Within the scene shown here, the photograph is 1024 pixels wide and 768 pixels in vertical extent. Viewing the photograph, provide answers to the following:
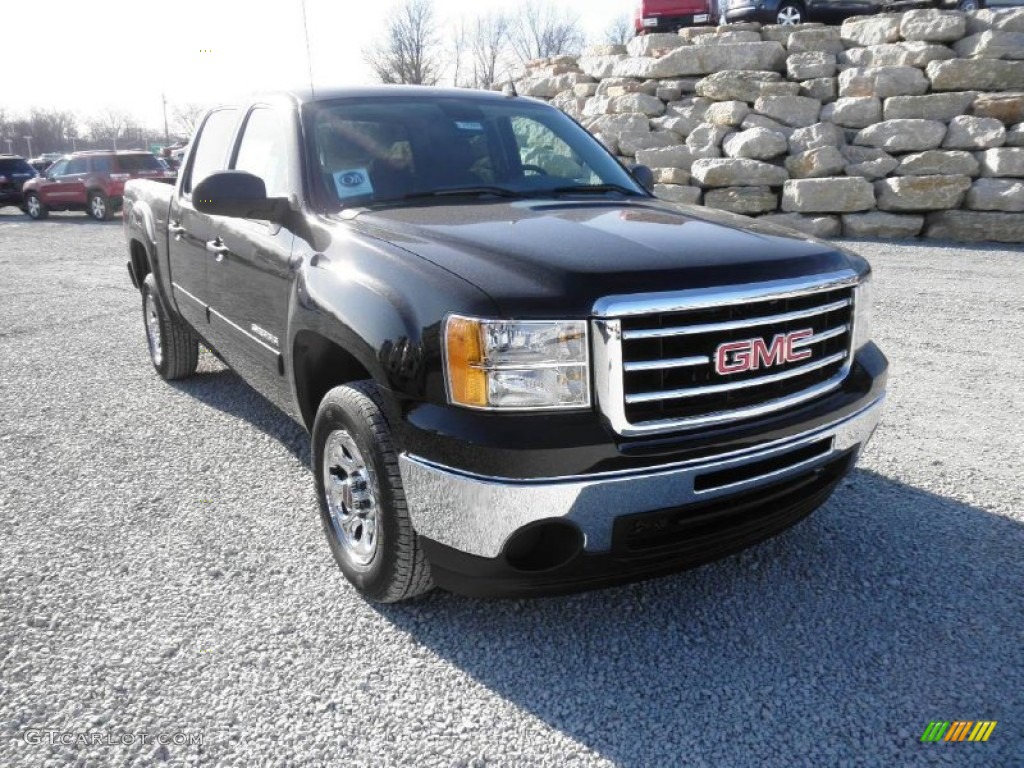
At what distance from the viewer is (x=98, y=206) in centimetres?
2123

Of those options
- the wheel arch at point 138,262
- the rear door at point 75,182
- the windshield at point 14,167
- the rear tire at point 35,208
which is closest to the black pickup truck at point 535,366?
the wheel arch at point 138,262

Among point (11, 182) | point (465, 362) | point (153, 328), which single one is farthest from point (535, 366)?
point (11, 182)

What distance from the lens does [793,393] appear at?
8.44 feet

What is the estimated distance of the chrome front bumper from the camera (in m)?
2.18

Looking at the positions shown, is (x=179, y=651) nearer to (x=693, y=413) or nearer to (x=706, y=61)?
(x=693, y=413)

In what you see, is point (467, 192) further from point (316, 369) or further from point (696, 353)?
point (696, 353)

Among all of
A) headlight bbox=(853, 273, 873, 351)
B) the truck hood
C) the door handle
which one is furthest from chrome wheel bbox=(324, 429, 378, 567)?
headlight bbox=(853, 273, 873, 351)

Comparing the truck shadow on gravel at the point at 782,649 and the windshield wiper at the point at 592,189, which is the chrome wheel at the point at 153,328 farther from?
the truck shadow on gravel at the point at 782,649

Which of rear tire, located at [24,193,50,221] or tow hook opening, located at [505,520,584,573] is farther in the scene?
rear tire, located at [24,193,50,221]

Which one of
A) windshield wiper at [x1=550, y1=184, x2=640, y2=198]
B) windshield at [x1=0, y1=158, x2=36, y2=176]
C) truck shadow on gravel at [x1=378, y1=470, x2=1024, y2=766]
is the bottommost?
truck shadow on gravel at [x1=378, y1=470, x2=1024, y2=766]

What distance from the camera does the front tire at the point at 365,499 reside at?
2500 millimetres

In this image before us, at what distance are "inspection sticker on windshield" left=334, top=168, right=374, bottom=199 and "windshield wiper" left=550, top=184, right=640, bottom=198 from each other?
79 cm

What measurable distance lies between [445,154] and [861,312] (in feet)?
5.94

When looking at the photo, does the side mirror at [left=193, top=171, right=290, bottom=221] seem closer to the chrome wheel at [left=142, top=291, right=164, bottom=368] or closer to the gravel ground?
the gravel ground
